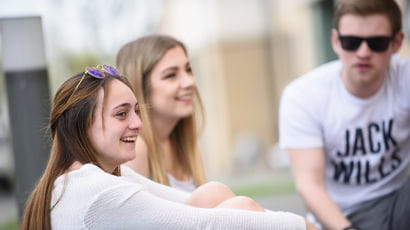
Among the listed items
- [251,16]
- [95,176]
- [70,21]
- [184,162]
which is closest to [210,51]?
[251,16]

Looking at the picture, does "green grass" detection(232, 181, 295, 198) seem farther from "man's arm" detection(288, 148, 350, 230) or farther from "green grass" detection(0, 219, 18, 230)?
"man's arm" detection(288, 148, 350, 230)

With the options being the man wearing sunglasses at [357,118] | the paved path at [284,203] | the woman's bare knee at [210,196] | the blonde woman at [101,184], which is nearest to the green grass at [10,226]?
the paved path at [284,203]

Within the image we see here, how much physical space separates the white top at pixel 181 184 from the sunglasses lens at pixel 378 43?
48.7 inches

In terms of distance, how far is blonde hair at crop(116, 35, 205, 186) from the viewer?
14.0 feet

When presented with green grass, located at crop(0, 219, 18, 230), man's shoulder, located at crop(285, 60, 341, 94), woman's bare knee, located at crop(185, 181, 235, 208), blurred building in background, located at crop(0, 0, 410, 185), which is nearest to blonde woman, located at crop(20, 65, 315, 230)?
woman's bare knee, located at crop(185, 181, 235, 208)

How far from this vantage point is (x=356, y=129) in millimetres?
4512

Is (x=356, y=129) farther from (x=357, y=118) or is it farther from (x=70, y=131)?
(x=70, y=131)

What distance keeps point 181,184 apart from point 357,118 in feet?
3.42

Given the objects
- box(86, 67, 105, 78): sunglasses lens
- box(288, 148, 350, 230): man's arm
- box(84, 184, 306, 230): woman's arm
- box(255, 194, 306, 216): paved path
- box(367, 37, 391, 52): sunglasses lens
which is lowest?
box(255, 194, 306, 216): paved path

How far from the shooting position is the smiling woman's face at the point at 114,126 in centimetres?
301

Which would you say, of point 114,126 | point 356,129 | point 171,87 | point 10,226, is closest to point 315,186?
point 356,129

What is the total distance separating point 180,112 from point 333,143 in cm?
88

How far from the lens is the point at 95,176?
2.82 m

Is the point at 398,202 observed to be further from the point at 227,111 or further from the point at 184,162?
the point at 227,111
